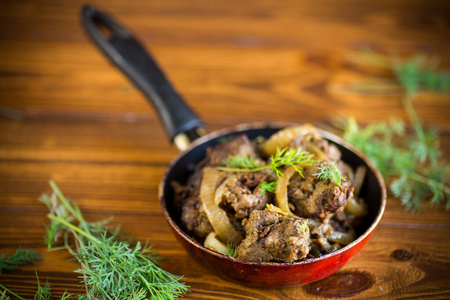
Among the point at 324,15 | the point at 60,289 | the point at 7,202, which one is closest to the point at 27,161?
the point at 7,202

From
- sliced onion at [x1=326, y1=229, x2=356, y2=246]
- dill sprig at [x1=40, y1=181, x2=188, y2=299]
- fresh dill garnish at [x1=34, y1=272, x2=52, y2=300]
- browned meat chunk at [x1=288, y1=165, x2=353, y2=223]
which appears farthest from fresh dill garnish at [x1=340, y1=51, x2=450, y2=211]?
fresh dill garnish at [x1=34, y1=272, x2=52, y2=300]

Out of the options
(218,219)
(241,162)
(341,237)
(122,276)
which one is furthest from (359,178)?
(122,276)

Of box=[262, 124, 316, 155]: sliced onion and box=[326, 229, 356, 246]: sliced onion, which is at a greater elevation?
box=[262, 124, 316, 155]: sliced onion

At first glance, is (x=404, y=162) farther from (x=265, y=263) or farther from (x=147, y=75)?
(x=147, y=75)

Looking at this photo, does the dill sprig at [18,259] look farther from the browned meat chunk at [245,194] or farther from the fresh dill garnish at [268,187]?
the fresh dill garnish at [268,187]

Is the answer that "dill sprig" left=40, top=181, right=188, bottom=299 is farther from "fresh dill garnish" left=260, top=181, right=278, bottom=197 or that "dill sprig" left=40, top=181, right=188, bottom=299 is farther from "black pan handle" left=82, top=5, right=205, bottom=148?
"black pan handle" left=82, top=5, right=205, bottom=148

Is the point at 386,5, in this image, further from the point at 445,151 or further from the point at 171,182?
the point at 171,182
